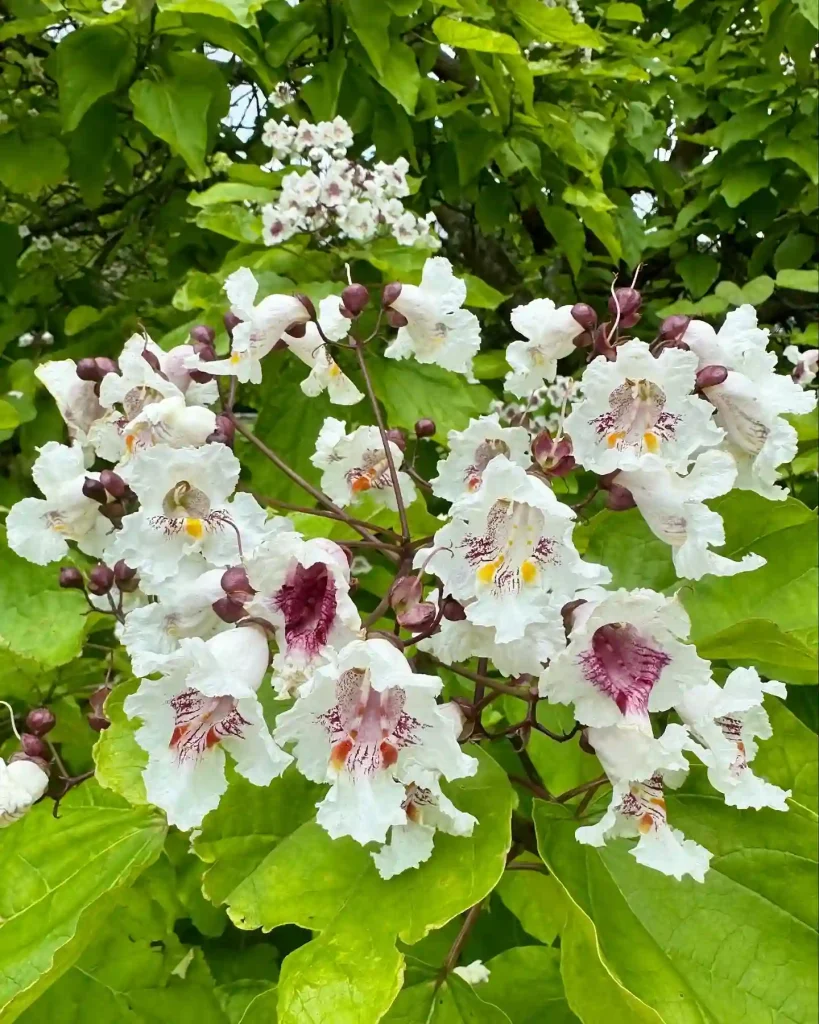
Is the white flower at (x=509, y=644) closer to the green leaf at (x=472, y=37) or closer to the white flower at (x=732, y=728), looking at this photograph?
the white flower at (x=732, y=728)

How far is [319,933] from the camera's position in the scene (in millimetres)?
594

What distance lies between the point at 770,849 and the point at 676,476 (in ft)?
1.06

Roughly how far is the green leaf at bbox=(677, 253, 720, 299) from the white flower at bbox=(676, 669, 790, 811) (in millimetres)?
1464

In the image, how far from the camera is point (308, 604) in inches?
22.1

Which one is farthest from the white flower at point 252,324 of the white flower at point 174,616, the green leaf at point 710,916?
the green leaf at point 710,916

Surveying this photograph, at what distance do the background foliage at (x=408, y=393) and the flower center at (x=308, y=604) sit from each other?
19 centimetres

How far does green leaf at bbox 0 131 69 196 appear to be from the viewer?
4.03ft

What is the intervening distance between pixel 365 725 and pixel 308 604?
0.09 metres

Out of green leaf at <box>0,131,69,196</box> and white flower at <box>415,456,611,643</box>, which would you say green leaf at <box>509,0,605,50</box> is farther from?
white flower at <box>415,456,611,643</box>

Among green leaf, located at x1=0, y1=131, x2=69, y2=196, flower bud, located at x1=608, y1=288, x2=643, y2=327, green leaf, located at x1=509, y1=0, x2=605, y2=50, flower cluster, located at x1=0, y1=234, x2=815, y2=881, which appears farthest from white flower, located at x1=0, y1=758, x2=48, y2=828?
green leaf, located at x1=509, y1=0, x2=605, y2=50

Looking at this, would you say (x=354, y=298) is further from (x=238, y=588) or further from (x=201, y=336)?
(x=238, y=588)

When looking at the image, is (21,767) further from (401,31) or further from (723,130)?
(723,130)

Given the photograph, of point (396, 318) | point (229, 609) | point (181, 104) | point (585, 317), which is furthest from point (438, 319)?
point (181, 104)

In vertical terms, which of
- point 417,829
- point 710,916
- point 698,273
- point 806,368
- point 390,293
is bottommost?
point 698,273
